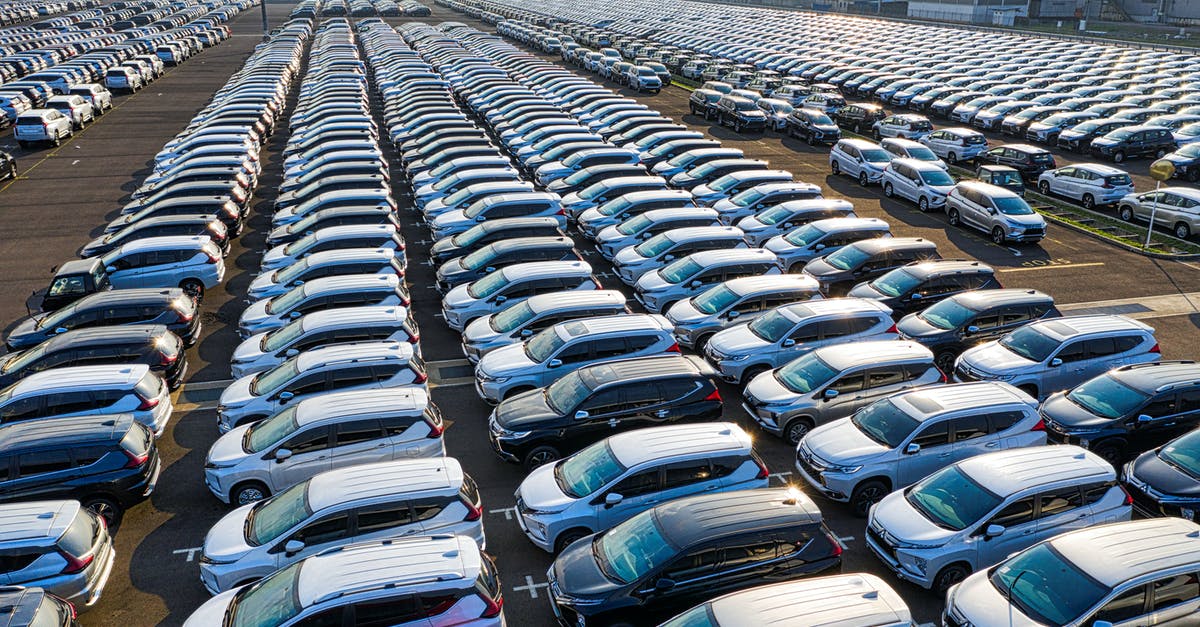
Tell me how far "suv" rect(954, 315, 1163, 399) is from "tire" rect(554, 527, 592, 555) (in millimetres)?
8431

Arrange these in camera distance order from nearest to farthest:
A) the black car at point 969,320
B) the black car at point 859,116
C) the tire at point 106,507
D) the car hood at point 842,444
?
the tire at point 106,507, the car hood at point 842,444, the black car at point 969,320, the black car at point 859,116

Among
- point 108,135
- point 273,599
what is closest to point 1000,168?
point 273,599

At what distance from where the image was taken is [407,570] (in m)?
9.04

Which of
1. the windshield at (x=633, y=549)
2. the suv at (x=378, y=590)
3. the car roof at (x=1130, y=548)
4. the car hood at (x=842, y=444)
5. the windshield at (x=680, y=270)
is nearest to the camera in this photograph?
the suv at (x=378, y=590)

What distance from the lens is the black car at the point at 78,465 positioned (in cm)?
1220

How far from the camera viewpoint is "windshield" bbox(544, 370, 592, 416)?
13789 millimetres

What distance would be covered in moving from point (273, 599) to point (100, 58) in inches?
2586

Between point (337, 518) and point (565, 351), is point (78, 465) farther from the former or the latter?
point (565, 351)

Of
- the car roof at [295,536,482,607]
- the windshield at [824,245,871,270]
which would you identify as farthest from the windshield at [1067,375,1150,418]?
the car roof at [295,536,482,607]

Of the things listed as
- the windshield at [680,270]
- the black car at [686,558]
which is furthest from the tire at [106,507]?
the windshield at [680,270]

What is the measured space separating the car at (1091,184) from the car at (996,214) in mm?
5431

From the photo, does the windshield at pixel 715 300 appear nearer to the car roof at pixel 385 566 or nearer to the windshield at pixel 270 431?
the windshield at pixel 270 431

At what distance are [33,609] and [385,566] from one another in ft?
13.7

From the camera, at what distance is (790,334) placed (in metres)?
16.3
